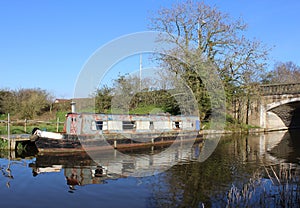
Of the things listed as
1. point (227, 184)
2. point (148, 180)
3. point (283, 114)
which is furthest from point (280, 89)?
point (148, 180)

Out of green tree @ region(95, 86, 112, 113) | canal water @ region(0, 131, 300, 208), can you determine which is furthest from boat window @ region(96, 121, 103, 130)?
green tree @ region(95, 86, 112, 113)

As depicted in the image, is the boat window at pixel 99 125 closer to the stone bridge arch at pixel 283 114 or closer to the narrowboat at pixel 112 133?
the narrowboat at pixel 112 133

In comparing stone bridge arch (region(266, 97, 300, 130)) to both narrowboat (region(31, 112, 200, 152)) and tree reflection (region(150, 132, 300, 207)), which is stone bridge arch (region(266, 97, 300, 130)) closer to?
narrowboat (region(31, 112, 200, 152))

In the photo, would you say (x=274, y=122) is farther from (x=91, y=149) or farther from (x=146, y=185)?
(x=146, y=185)

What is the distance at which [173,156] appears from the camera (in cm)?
1523

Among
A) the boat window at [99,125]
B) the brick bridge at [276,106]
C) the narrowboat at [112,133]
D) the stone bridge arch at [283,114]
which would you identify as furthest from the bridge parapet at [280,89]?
the boat window at [99,125]

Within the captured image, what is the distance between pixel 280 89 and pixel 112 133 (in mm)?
22158

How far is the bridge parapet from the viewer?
3019cm

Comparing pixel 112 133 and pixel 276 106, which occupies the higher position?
pixel 276 106

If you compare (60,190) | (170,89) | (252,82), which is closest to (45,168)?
(60,190)

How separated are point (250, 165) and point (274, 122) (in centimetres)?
2406

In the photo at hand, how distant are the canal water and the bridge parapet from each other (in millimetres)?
16641

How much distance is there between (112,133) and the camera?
17312mm

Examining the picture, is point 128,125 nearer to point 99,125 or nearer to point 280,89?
point 99,125
